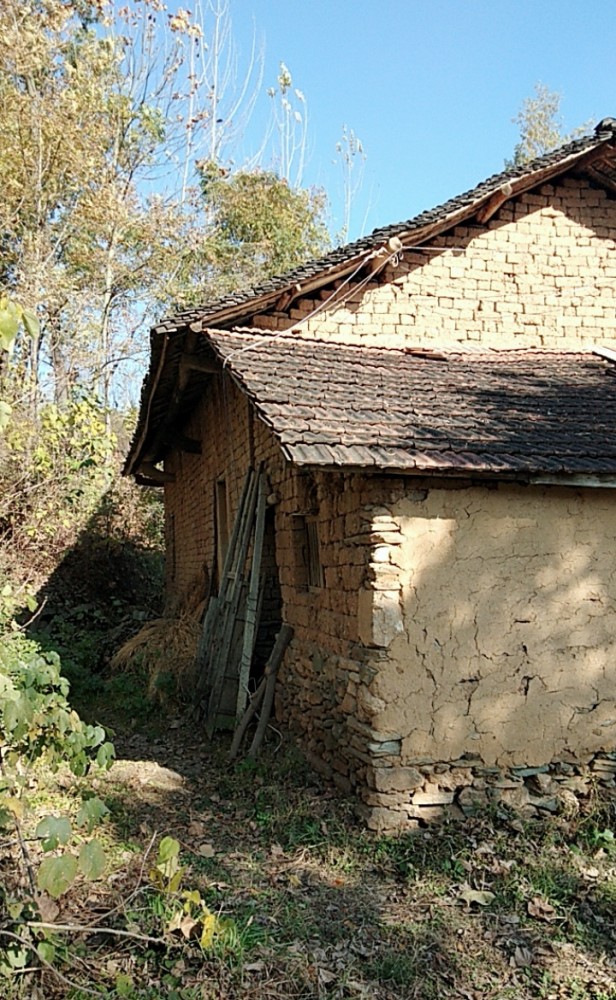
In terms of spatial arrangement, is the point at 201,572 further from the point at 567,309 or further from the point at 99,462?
the point at 567,309

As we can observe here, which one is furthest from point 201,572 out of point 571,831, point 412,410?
point 571,831

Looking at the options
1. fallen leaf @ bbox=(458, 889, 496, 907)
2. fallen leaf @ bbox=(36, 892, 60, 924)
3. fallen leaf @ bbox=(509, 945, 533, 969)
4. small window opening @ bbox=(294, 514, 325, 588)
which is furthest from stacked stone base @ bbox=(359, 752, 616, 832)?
fallen leaf @ bbox=(36, 892, 60, 924)

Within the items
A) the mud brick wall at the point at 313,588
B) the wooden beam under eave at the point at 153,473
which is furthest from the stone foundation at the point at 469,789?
the wooden beam under eave at the point at 153,473

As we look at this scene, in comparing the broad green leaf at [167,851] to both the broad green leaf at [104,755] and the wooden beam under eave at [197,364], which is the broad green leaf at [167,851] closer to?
the broad green leaf at [104,755]

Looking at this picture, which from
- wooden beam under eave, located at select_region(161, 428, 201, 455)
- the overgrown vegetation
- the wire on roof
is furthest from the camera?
wooden beam under eave, located at select_region(161, 428, 201, 455)

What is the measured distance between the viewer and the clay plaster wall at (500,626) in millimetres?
5441

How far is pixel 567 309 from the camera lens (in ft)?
29.5

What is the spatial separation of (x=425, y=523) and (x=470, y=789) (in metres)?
1.94

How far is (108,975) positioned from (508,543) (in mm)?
3763

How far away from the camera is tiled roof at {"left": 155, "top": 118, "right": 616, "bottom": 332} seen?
7496mm

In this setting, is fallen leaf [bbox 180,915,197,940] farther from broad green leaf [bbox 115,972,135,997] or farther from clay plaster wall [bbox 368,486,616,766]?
clay plaster wall [bbox 368,486,616,766]

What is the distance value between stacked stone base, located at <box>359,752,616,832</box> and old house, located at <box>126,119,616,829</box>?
2 cm

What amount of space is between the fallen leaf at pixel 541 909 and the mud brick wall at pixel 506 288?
222 inches

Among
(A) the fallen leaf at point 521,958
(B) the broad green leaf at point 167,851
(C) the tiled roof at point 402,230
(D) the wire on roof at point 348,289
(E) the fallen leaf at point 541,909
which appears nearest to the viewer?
(B) the broad green leaf at point 167,851
